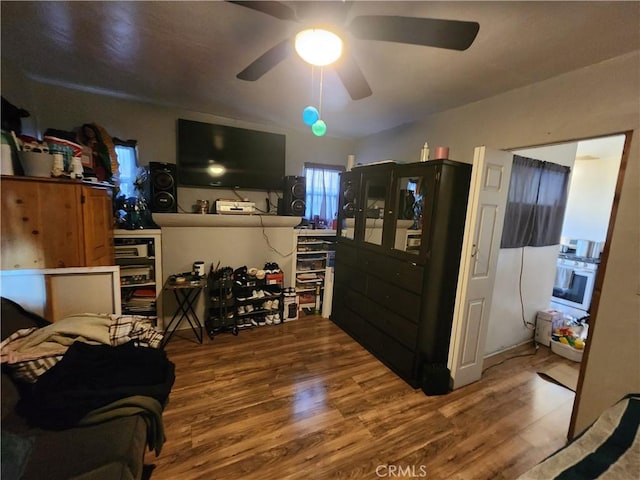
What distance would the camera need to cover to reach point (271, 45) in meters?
1.60

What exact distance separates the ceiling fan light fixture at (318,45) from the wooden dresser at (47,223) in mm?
1466

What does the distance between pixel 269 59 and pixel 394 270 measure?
70.9 inches

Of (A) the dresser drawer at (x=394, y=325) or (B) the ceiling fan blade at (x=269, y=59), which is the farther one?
(A) the dresser drawer at (x=394, y=325)

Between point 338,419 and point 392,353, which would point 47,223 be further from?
point 392,353

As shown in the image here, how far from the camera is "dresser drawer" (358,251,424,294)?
2.12m

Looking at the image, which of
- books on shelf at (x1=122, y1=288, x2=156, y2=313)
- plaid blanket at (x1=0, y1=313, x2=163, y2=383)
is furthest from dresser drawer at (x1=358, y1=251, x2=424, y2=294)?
books on shelf at (x1=122, y1=288, x2=156, y2=313)

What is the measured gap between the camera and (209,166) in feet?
9.61

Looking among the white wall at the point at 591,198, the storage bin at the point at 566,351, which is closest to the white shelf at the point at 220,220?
the storage bin at the point at 566,351

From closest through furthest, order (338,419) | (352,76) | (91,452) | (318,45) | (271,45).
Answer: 1. (91,452)
2. (318,45)
3. (352,76)
4. (271,45)
5. (338,419)

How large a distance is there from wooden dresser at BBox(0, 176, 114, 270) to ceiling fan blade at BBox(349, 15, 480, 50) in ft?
5.65

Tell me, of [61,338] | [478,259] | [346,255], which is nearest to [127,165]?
[61,338]

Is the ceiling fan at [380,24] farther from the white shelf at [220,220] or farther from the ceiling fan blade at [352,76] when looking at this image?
Answer: the white shelf at [220,220]

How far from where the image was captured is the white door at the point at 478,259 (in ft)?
6.46

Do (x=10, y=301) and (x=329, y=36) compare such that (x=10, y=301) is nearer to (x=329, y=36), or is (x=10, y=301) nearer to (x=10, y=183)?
(x=10, y=183)
